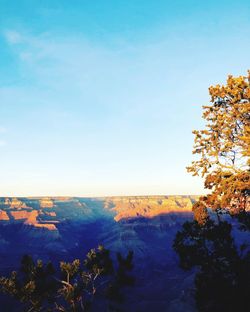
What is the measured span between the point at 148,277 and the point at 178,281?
1662 cm

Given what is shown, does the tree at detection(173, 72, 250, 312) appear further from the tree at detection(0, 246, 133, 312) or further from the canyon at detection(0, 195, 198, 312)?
the canyon at detection(0, 195, 198, 312)

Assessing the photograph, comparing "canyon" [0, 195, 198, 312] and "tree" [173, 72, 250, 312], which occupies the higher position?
"tree" [173, 72, 250, 312]

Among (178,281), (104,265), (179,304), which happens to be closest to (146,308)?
(179,304)

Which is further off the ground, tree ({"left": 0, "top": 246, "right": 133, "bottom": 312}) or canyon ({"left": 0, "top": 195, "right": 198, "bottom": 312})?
tree ({"left": 0, "top": 246, "right": 133, "bottom": 312})

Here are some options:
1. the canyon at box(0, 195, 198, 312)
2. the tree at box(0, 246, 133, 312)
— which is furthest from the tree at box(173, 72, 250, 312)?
the canyon at box(0, 195, 198, 312)

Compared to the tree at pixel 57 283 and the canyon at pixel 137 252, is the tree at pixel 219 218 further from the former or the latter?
the canyon at pixel 137 252

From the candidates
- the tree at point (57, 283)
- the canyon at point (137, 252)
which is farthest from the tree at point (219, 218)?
the canyon at point (137, 252)

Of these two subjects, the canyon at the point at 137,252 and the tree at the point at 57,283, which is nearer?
the tree at the point at 57,283

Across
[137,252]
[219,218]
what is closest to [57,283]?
[219,218]

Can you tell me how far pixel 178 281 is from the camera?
109 metres

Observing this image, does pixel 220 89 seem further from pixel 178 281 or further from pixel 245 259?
pixel 178 281

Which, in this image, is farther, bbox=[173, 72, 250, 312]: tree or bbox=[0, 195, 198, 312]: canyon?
bbox=[0, 195, 198, 312]: canyon

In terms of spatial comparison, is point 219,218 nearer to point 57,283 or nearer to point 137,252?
point 57,283

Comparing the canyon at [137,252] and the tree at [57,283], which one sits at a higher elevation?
the tree at [57,283]
